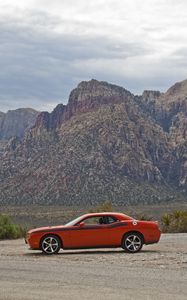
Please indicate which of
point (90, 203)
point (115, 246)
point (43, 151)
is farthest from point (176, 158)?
point (115, 246)

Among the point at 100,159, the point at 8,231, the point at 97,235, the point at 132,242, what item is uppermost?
the point at 100,159

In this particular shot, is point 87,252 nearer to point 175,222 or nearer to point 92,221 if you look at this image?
point 92,221

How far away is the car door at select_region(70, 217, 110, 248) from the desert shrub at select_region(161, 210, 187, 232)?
56.5ft

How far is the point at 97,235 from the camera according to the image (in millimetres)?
18875

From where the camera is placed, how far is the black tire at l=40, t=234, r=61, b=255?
19.0m

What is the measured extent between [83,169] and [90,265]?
3946 inches

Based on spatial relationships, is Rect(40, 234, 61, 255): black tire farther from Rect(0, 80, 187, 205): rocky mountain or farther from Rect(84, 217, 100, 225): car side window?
Rect(0, 80, 187, 205): rocky mountain

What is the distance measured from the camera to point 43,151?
134 m

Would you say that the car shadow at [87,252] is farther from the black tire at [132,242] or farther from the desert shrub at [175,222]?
the desert shrub at [175,222]

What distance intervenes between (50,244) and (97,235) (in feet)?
5.23

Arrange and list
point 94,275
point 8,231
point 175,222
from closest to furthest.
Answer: point 94,275, point 8,231, point 175,222

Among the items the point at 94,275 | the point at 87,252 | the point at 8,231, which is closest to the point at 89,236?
the point at 87,252

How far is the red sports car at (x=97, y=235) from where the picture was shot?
1884cm

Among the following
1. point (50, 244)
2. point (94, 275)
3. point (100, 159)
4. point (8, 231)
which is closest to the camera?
point (94, 275)
